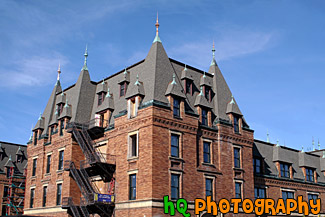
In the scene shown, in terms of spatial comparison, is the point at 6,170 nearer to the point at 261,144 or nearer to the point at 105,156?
the point at 105,156

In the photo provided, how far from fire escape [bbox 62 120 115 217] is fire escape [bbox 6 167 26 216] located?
22.3 meters

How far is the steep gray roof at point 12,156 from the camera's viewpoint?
62125mm

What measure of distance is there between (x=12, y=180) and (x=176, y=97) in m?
35.4

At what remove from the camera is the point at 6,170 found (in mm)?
61719

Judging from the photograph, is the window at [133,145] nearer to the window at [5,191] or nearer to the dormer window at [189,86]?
the dormer window at [189,86]

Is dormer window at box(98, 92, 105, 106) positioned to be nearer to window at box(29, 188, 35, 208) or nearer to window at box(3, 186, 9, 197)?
window at box(29, 188, 35, 208)

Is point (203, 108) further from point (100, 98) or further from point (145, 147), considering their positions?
point (100, 98)

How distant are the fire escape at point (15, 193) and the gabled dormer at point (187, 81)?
108ft

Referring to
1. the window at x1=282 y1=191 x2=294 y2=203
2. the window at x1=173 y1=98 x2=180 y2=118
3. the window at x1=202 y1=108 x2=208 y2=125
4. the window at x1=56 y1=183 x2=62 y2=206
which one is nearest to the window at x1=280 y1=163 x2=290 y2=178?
the window at x1=282 y1=191 x2=294 y2=203

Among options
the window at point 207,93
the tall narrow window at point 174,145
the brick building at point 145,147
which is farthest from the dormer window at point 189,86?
the tall narrow window at point 174,145

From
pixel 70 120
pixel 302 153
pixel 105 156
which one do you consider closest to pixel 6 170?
pixel 70 120

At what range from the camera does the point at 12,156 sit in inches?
2562

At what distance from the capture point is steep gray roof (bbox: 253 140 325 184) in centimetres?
4936

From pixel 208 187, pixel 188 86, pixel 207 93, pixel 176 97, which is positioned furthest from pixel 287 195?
pixel 176 97
